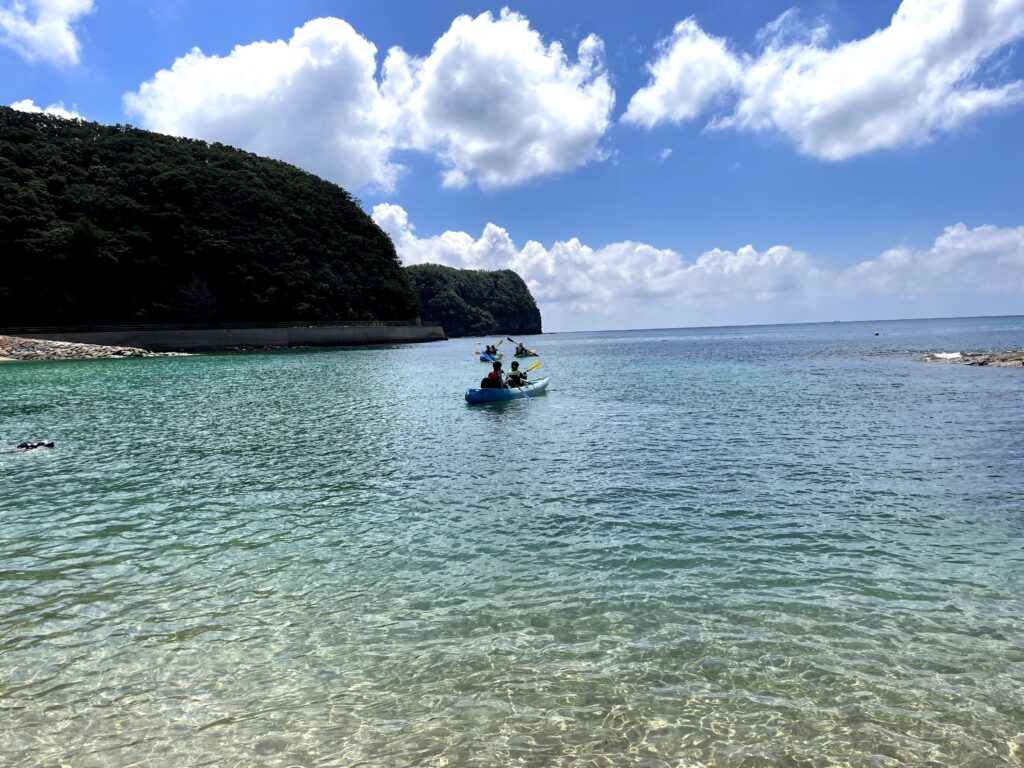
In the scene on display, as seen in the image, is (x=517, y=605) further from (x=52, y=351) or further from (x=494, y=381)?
(x=52, y=351)

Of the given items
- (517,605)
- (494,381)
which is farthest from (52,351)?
(517,605)

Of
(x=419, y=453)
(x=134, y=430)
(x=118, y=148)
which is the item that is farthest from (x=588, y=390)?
(x=118, y=148)

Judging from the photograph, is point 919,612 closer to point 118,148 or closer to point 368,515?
point 368,515

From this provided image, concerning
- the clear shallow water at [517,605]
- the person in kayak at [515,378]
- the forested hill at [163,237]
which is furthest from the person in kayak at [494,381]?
the forested hill at [163,237]

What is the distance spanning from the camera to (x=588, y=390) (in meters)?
33.8

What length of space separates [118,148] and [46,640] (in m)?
120

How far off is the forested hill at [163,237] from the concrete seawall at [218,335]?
279 inches

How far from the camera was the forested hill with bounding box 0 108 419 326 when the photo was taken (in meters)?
81.1

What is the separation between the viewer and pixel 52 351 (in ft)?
212

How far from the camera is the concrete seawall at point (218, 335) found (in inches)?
2972

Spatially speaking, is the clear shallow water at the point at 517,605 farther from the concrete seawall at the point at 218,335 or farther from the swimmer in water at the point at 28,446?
the concrete seawall at the point at 218,335

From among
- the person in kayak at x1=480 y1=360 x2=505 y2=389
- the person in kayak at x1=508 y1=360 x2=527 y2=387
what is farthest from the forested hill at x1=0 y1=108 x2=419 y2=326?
the person in kayak at x1=480 y1=360 x2=505 y2=389

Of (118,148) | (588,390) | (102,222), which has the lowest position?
(588,390)

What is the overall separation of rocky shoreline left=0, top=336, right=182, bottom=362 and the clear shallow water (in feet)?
194
